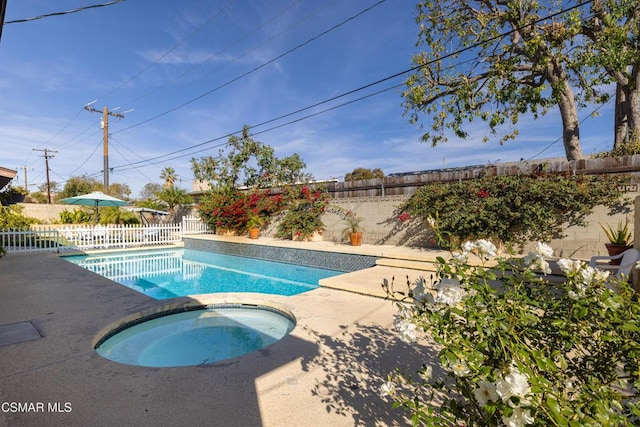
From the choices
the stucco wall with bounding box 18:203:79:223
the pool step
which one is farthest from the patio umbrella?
the stucco wall with bounding box 18:203:79:223

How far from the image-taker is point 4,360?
8.57 feet

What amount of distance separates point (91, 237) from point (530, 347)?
14.1 m

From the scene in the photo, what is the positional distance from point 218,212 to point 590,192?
40.2 ft

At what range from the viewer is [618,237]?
570 cm

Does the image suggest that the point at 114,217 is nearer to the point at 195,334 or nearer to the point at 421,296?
the point at 195,334

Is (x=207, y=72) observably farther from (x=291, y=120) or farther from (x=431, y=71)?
(x=431, y=71)

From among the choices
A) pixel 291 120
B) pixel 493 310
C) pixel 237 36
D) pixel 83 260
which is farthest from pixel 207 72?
pixel 493 310

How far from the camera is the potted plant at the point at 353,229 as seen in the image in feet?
31.4

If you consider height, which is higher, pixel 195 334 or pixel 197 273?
pixel 195 334

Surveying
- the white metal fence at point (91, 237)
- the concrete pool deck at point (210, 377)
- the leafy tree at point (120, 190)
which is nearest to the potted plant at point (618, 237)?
the concrete pool deck at point (210, 377)

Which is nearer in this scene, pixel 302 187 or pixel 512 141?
pixel 512 141

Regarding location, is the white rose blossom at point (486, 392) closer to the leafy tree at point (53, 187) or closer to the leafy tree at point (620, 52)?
the leafy tree at point (620, 52)

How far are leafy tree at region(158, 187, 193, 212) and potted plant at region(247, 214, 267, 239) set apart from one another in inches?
331

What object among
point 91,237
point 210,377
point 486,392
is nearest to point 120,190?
point 91,237
